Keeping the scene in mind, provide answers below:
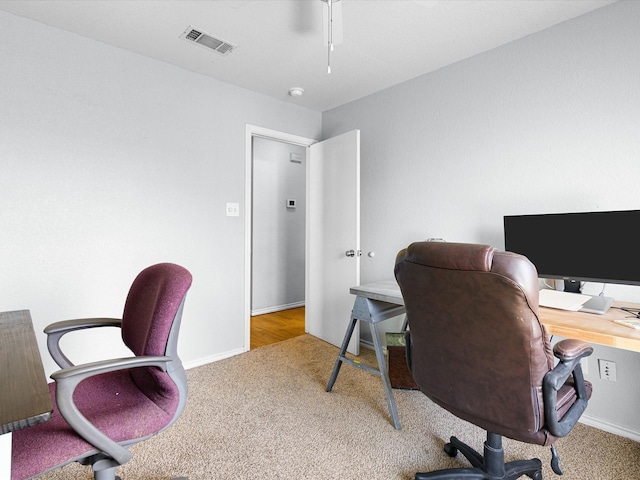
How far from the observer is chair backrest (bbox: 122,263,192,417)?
3.77ft

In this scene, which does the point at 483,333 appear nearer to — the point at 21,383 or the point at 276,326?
the point at 21,383

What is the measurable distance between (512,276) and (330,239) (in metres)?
2.30

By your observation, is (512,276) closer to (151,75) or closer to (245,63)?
(245,63)

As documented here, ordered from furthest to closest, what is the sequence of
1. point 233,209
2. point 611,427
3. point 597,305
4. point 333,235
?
point 333,235
point 233,209
point 611,427
point 597,305

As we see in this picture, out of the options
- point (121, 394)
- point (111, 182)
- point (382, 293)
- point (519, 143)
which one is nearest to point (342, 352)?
point (382, 293)

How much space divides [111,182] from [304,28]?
1.72 metres

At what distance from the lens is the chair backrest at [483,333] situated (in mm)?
1086

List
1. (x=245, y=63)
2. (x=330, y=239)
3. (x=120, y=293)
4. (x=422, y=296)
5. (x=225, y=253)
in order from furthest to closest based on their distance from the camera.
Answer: (x=330, y=239) < (x=225, y=253) < (x=245, y=63) < (x=120, y=293) < (x=422, y=296)

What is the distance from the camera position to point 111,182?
7.89 feet

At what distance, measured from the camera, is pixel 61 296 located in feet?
7.25

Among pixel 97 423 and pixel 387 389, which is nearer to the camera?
pixel 97 423

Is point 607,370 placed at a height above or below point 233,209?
below

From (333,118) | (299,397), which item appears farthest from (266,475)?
(333,118)

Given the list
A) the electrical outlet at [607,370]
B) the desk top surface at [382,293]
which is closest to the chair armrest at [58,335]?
the desk top surface at [382,293]
